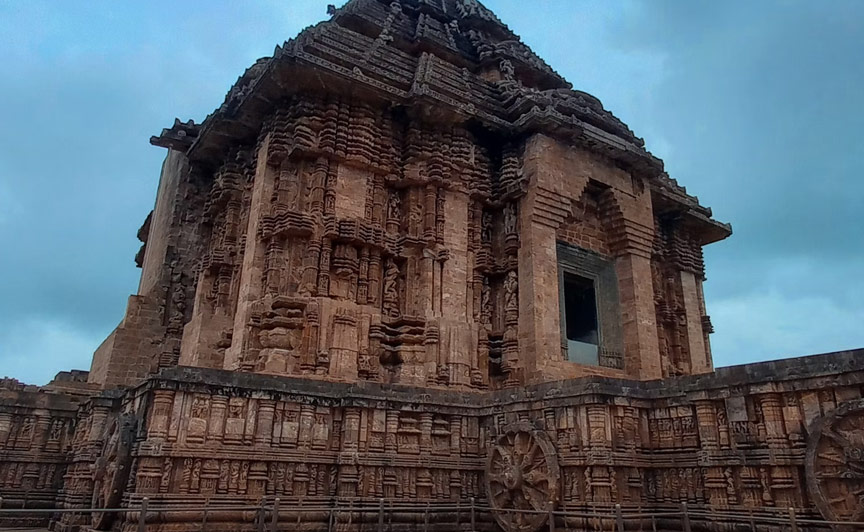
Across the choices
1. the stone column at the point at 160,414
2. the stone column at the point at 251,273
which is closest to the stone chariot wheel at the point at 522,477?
the stone column at the point at 160,414

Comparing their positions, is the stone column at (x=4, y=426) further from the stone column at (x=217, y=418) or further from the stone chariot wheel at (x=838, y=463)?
the stone chariot wheel at (x=838, y=463)

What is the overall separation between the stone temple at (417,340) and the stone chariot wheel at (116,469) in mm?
44

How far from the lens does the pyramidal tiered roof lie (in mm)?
15398

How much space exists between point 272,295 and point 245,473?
4861 mm

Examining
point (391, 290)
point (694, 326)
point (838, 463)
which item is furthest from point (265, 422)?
point (694, 326)

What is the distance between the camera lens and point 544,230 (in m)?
16.1

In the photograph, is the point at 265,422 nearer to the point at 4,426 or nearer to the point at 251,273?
the point at 251,273

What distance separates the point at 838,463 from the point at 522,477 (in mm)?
4523

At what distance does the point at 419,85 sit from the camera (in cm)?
1619

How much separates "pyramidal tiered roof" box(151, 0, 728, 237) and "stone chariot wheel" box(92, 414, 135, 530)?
9.09 m

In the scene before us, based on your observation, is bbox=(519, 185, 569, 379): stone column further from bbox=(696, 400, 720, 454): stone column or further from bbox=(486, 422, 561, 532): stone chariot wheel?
bbox=(696, 400, 720, 454): stone column

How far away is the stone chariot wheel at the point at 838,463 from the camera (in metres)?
7.45

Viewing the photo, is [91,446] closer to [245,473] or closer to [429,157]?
[245,473]

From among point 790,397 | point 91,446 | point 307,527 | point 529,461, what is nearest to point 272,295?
point 91,446
